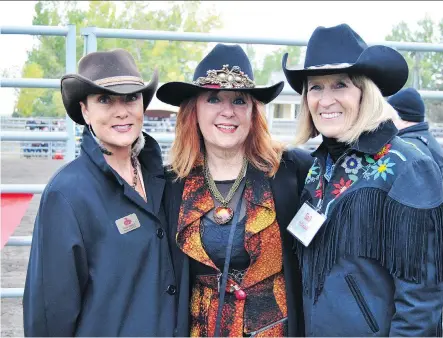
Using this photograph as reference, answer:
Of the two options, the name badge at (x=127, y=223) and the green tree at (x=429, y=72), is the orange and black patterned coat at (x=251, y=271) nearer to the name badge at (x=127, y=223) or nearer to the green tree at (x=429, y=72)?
the name badge at (x=127, y=223)

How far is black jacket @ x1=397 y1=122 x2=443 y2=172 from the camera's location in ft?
13.3

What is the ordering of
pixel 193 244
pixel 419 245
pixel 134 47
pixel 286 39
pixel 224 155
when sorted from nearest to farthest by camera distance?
pixel 419 245 → pixel 193 244 → pixel 224 155 → pixel 286 39 → pixel 134 47

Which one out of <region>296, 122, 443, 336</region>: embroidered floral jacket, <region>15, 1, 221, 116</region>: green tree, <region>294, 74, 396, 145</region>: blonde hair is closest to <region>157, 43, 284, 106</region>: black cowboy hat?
<region>294, 74, 396, 145</region>: blonde hair

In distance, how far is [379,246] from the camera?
208 cm

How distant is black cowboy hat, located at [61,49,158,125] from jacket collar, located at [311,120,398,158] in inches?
39.3

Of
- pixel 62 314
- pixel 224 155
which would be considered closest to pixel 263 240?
pixel 224 155

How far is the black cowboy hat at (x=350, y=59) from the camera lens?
222 centimetres

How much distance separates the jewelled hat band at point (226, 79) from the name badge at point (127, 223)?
2.49ft

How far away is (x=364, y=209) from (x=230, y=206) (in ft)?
2.40

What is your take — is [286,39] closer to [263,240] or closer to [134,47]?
[263,240]

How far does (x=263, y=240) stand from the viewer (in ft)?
8.29

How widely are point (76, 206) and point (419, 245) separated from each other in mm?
1385

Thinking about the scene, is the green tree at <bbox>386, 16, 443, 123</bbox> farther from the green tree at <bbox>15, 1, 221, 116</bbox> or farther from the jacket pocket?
the green tree at <bbox>15, 1, 221, 116</bbox>

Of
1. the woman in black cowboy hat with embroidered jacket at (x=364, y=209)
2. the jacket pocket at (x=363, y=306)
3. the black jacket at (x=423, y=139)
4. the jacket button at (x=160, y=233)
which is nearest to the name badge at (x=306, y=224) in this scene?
the woman in black cowboy hat with embroidered jacket at (x=364, y=209)
